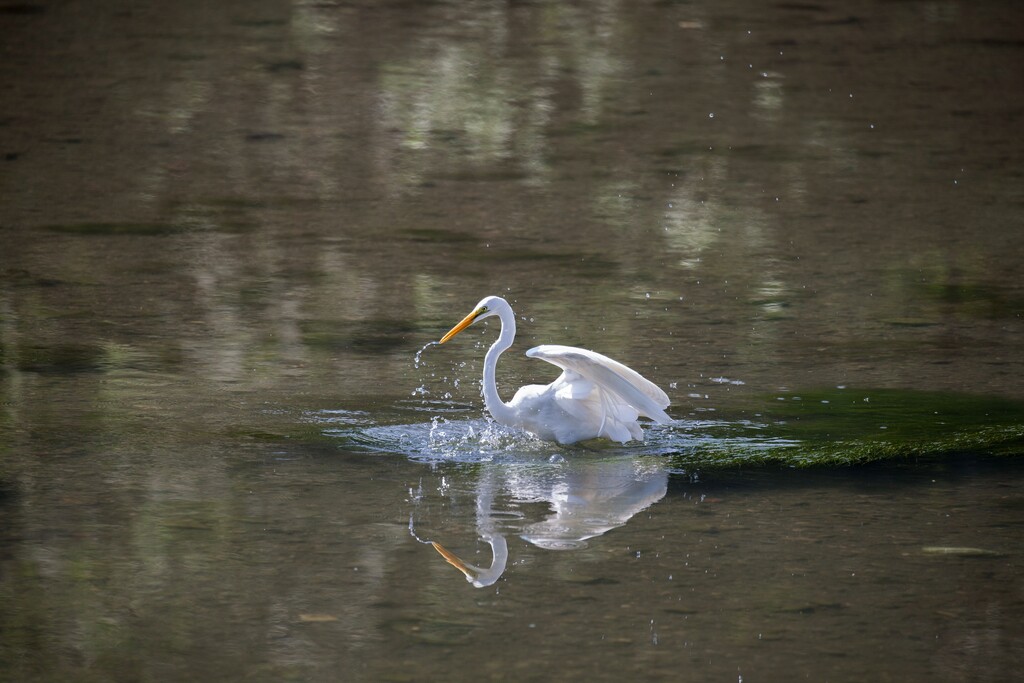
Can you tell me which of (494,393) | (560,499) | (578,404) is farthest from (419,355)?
(560,499)

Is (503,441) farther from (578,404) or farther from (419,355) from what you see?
(419,355)

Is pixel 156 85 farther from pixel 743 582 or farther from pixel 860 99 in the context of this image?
pixel 743 582

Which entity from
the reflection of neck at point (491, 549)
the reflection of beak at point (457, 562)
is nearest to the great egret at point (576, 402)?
the reflection of neck at point (491, 549)

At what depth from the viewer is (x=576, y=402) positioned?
604cm

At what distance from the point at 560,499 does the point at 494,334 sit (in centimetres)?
240

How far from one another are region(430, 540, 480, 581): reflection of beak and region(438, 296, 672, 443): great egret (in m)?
1.17

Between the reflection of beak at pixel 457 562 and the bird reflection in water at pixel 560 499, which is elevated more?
the reflection of beak at pixel 457 562

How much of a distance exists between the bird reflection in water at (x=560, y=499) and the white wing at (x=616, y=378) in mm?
225

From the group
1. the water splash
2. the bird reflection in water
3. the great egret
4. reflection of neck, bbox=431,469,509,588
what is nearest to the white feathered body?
the great egret

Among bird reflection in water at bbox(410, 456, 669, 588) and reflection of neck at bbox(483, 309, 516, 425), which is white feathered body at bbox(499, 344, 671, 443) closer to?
reflection of neck at bbox(483, 309, 516, 425)

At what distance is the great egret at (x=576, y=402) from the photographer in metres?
5.90

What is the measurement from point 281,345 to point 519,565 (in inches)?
112

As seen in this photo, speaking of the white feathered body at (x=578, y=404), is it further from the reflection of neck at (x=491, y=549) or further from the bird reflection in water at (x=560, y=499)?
the reflection of neck at (x=491, y=549)

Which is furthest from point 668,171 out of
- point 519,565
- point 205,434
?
point 519,565
